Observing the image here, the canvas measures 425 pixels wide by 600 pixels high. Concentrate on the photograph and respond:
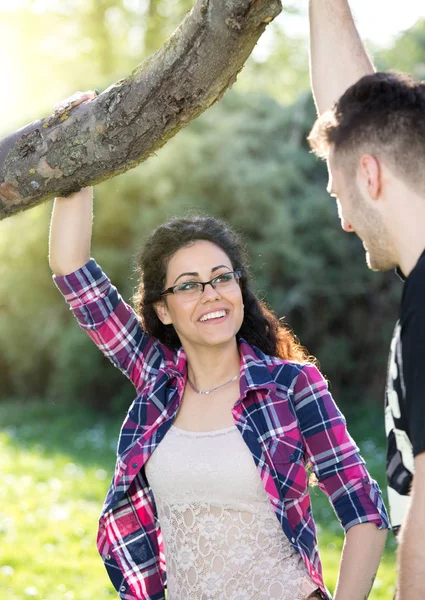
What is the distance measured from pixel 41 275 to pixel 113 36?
886 cm

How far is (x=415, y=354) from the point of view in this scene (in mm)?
1558

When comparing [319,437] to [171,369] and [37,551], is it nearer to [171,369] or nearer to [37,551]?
A: [171,369]

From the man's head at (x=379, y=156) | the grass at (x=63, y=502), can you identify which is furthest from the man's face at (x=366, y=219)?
the grass at (x=63, y=502)

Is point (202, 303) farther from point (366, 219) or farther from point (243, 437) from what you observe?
point (366, 219)

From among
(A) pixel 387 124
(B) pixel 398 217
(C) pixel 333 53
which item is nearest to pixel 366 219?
(B) pixel 398 217

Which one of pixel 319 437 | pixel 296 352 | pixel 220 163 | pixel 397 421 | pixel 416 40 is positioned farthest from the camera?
pixel 416 40

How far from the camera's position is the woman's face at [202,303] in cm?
257

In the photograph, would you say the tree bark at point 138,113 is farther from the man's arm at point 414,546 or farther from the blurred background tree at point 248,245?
the blurred background tree at point 248,245

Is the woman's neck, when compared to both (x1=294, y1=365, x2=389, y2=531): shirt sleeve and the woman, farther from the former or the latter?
(x1=294, y1=365, x2=389, y2=531): shirt sleeve

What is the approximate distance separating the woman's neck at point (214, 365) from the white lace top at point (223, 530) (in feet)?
0.75

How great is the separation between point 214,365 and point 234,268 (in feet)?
1.12

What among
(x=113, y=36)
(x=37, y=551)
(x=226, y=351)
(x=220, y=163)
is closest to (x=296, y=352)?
(x=226, y=351)

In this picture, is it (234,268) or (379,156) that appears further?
(234,268)

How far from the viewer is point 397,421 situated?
1.80m
